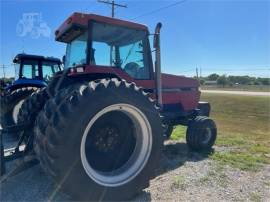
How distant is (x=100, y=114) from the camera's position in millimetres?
3346

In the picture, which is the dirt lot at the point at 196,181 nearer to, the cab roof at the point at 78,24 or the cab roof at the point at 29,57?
the cab roof at the point at 78,24

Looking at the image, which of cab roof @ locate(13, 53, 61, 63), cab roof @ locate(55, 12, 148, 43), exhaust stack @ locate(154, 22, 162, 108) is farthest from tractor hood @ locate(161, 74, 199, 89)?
cab roof @ locate(13, 53, 61, 63)

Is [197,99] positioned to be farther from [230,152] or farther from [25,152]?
[25,152]

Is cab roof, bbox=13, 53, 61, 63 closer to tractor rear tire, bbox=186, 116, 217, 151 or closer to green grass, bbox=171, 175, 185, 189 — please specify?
tractor rear tire, bbox=186, 116, 217, 151

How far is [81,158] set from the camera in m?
3.19

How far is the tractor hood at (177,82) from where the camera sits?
571 centimetres

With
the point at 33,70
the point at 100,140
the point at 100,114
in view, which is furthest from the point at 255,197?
the point at 33,70

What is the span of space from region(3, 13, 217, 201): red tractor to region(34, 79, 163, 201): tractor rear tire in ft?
0.03

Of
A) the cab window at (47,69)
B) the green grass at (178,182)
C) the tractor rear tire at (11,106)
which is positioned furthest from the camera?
the cab window at (47,69)

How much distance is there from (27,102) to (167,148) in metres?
3.07

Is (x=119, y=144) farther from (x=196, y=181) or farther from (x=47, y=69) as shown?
(x=47, y=69)

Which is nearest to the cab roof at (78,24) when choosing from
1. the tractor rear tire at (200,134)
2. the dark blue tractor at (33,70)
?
the tractor rear tire at (200,134)

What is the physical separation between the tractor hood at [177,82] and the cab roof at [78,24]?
1249 mm

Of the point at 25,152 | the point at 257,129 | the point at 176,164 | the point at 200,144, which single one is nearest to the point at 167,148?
the point at 200,144
